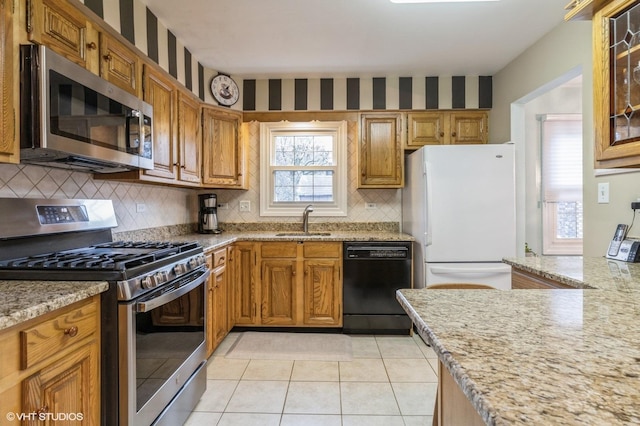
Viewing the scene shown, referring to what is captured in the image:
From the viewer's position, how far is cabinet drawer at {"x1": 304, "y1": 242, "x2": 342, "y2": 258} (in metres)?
3.08

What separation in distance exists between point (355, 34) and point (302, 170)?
58.5 inches

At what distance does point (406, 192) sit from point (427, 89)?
1.07 metres

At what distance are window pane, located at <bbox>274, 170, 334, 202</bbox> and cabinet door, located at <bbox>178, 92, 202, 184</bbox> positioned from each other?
926 mm

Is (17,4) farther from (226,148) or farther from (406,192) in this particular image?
(406,192)

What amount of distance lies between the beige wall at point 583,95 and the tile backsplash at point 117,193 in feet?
10.2

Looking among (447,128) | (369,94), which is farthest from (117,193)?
(447,128)

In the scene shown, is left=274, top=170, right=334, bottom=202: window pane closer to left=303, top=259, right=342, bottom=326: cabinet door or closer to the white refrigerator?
left=303, top=259, right=342, bottom=326: cabinet door

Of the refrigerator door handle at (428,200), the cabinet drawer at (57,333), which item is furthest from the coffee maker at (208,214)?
the cabinet drawer at (57,333)

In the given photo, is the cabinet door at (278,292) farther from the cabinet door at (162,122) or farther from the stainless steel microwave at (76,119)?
the stainless steel microwave at (76,119)

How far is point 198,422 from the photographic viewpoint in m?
1.86

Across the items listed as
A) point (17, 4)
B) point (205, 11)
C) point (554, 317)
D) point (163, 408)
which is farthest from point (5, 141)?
point (554, 317)

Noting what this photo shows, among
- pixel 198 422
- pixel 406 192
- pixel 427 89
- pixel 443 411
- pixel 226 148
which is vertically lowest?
pixel 198 422

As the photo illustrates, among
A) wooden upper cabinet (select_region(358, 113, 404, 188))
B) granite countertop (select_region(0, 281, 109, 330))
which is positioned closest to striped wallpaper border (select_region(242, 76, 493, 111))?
wooden upper cabinet (select_region(358, 113, 404, 188))

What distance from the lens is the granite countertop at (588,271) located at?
4.13 ft
